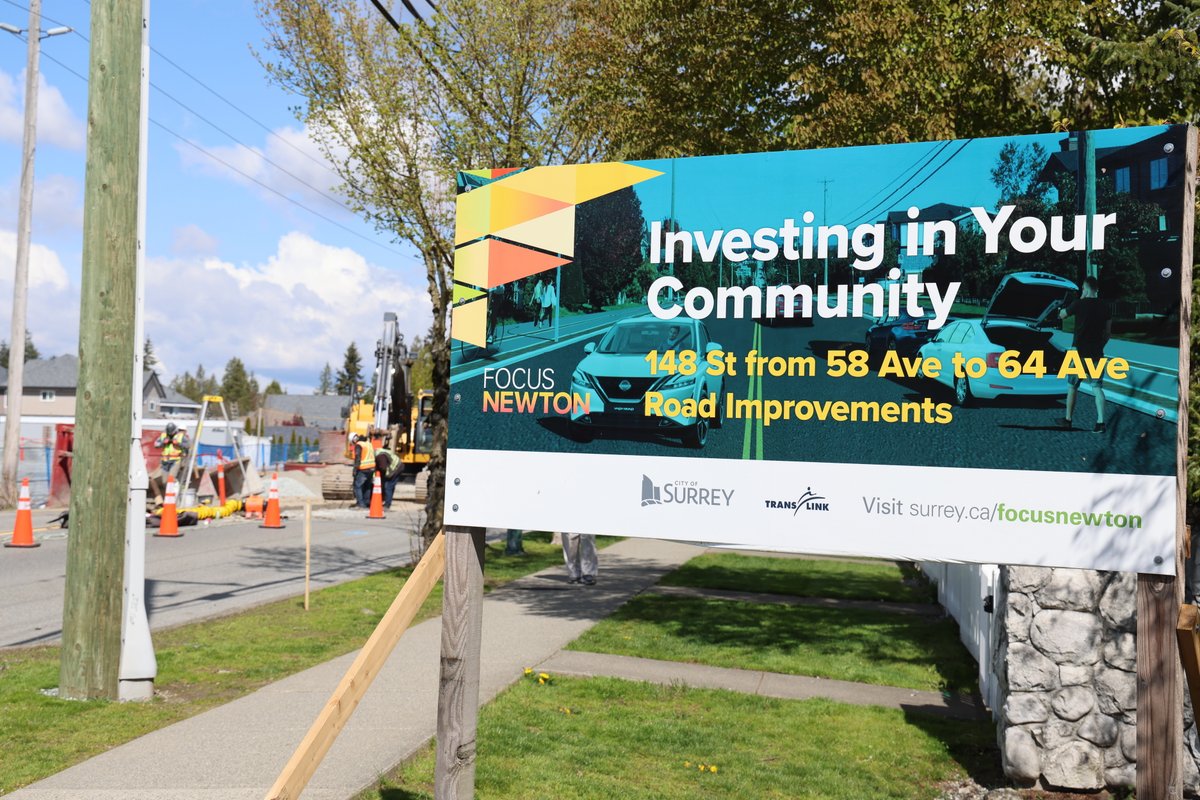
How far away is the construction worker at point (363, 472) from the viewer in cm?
2631

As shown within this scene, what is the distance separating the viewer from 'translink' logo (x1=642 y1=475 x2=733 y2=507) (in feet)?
13.8

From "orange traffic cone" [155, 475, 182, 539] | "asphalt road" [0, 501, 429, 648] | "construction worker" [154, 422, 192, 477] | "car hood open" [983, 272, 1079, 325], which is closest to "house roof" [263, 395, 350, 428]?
"construction worker" [154, 422, 192, 477]

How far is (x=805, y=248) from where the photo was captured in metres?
4.14

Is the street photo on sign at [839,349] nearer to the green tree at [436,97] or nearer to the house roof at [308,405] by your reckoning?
the green tree at [436,97]

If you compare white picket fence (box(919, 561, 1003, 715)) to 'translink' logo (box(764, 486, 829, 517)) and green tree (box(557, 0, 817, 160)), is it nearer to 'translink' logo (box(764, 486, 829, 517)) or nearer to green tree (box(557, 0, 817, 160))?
'translink' logo (box(764, 486, 829, 517))

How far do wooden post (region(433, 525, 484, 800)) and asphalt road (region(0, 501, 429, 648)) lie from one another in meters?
6.62

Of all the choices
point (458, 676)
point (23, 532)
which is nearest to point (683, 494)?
point (458, 676)

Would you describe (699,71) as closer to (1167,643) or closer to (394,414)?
(1167,643)

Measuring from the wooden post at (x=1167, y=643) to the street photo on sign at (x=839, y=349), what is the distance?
0.04 m

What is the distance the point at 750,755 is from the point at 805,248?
3648 millimetres

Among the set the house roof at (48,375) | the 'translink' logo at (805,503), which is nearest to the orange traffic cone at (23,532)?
the 'translink' logo at (805,503)

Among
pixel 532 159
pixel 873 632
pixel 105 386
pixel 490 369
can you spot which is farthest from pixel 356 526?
pixel 490 369

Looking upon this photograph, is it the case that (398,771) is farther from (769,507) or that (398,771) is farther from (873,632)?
(873,632)

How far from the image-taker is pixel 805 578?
15.8 m
